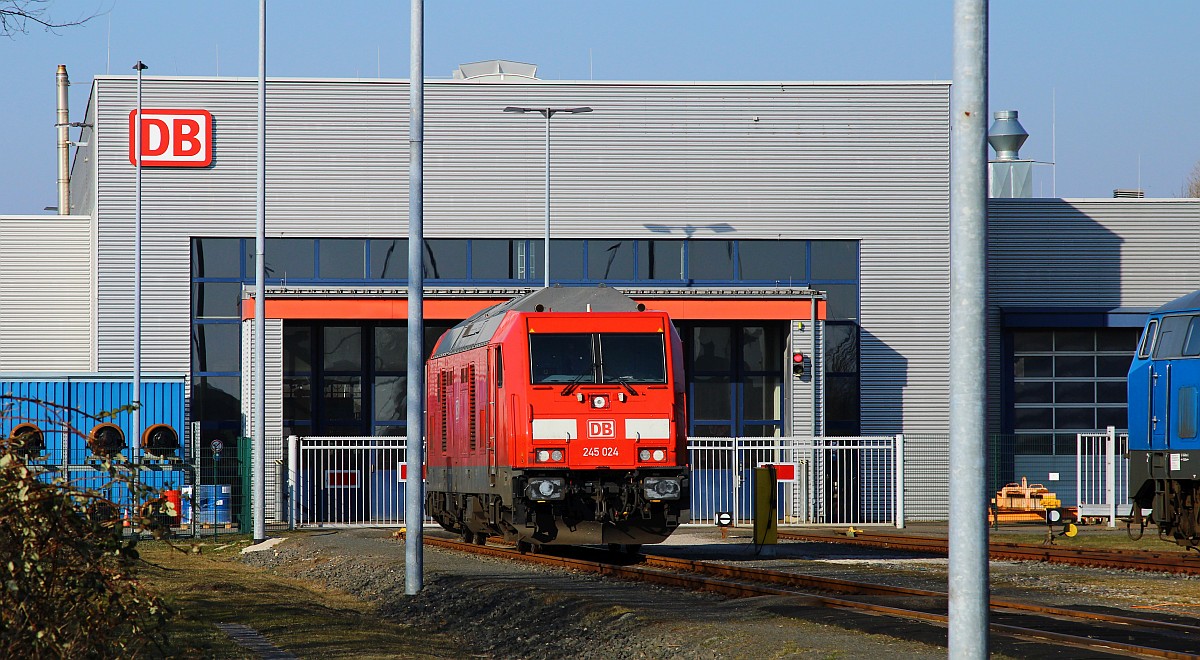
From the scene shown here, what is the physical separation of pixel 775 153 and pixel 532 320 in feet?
68.5

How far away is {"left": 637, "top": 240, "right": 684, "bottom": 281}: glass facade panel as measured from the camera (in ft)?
127

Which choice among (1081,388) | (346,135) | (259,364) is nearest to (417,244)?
(259,364)

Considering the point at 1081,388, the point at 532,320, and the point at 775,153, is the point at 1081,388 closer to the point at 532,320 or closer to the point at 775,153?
the point at 775,153

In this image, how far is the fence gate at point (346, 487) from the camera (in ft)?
108

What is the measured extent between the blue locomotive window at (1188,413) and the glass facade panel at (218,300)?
2466cm

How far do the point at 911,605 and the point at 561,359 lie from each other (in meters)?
6.69

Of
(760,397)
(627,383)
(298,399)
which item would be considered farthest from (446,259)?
(627,383)

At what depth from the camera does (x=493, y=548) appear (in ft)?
76.8

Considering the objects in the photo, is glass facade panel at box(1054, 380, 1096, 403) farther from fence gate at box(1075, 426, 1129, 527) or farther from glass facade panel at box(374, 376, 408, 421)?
glass facade panel at box(374, 376, 408, 421)

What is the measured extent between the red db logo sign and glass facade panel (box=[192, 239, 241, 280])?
213cm

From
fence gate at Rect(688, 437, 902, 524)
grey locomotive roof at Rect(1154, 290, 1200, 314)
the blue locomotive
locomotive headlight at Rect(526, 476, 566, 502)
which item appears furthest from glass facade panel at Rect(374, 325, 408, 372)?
grey locomotive roof at Rect(1154, 290, 1200, 314)

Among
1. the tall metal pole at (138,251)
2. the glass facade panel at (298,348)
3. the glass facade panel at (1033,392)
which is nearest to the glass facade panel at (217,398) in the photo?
the glass facade panel at (298,348)

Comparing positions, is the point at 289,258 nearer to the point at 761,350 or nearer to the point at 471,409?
the point at 761,350

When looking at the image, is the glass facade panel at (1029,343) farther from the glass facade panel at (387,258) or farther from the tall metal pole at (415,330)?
the tall metal pole at (415,330)
